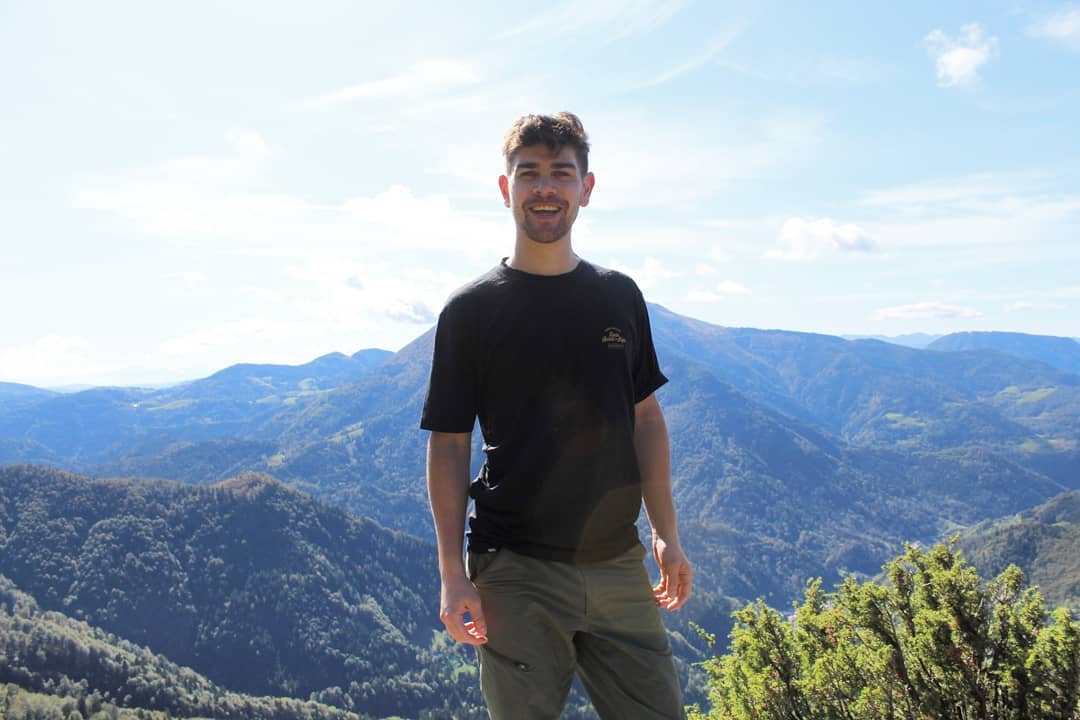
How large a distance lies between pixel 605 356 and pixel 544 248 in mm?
701

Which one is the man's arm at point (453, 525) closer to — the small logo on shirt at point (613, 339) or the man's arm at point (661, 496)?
the small logo on shirt at point (613, 339)

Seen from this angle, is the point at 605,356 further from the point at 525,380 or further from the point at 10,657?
the point at 10,657

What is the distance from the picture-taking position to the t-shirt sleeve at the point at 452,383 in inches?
150

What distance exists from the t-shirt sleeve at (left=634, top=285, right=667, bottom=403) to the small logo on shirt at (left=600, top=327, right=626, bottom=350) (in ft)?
1.00

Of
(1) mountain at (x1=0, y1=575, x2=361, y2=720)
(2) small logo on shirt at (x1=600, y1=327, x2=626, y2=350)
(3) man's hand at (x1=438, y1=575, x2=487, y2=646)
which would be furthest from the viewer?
(1) mountain at (x1=0, y1=575, x2=361, y2=720)

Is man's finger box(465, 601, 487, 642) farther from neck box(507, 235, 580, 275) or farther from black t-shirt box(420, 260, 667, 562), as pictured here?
neck box(507, 235, 580, 275)

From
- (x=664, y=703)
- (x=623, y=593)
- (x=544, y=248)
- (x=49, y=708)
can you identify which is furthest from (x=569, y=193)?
(x=49, y=708)

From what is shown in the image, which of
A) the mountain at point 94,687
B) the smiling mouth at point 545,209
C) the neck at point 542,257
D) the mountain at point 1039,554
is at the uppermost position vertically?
the smiling mouth at point 545,209

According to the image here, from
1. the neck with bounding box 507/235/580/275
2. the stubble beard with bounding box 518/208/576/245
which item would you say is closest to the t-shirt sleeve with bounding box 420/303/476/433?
the neck with bounding box 507/235/580/275

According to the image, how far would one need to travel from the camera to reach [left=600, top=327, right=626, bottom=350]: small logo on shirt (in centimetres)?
393

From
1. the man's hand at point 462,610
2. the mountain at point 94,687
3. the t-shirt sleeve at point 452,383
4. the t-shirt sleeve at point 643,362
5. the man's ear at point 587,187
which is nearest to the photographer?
the man's hand at point 462,610

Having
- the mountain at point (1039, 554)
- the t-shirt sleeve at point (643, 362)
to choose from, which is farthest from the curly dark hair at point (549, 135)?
the mountain at point (1039, 554)

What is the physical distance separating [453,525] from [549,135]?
86.5 inches

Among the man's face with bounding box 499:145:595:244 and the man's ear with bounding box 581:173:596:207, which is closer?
the man's face with bounding box 499:145:595:244
